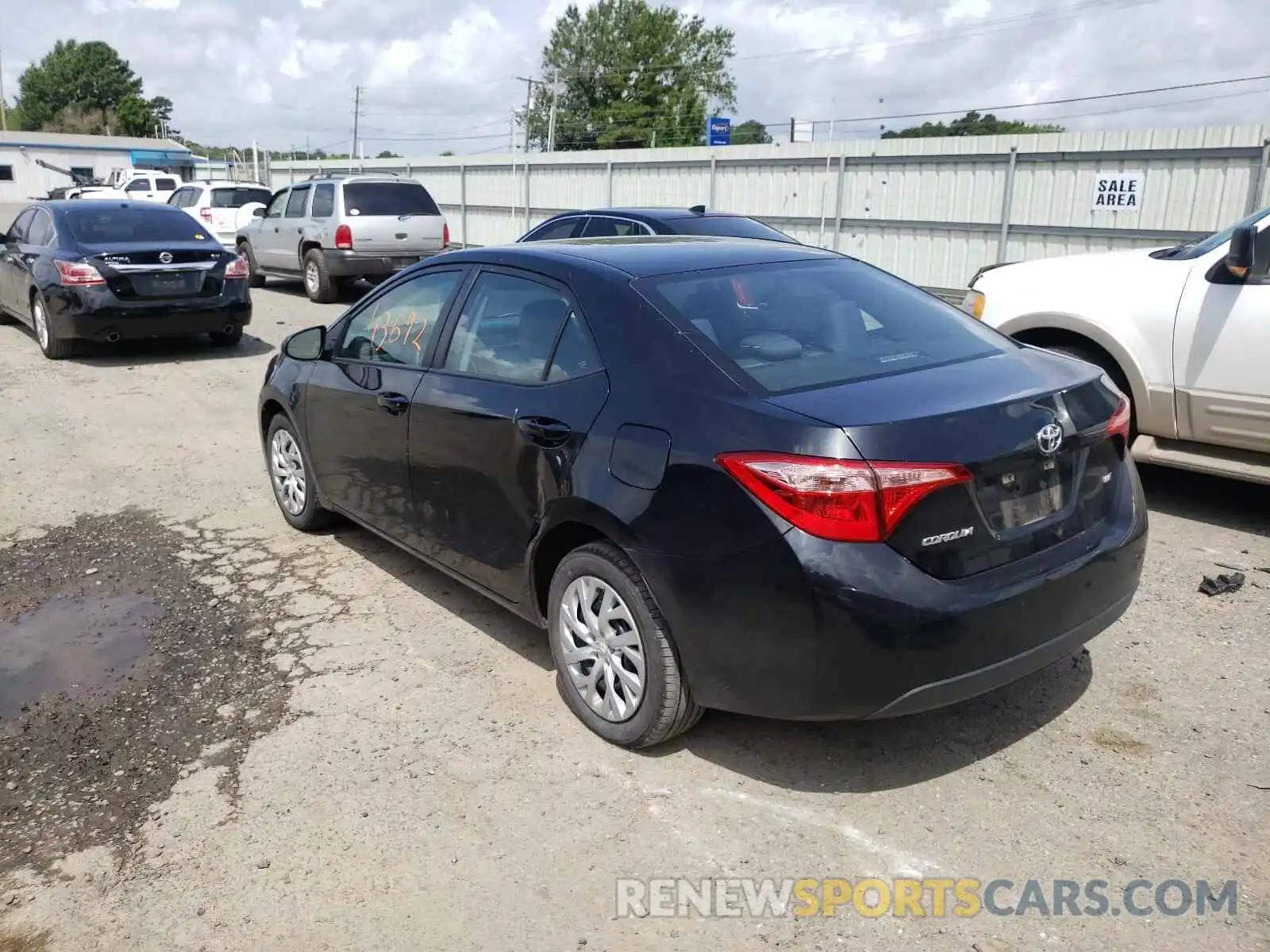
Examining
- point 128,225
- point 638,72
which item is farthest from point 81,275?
point 638,72

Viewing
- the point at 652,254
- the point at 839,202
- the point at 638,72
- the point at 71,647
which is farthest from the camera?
the point at 638,72

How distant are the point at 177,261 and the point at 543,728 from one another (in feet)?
29.1

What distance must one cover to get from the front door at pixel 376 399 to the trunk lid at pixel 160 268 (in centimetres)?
638

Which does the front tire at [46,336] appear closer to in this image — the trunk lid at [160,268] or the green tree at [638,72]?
the trunk lid at [160,268]

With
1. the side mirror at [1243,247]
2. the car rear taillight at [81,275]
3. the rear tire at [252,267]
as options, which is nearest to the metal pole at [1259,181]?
the side mirror at [1243,247]

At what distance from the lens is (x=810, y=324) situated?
3.74 metres

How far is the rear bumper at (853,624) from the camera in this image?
2932mm

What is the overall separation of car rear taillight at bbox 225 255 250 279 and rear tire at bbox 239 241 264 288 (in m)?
6.77

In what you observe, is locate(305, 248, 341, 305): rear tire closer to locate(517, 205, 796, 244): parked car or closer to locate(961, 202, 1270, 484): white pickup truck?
locate(517, 205, 796, 244): parked car

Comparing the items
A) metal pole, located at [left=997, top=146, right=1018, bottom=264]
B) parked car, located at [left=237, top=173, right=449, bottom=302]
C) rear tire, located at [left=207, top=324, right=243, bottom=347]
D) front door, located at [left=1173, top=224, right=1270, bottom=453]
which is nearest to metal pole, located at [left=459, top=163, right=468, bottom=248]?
parked car, located at [left=237, top=173, right=449, bottom=302]

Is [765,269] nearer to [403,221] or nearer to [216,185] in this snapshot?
[403,221]

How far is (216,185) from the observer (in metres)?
21.6
